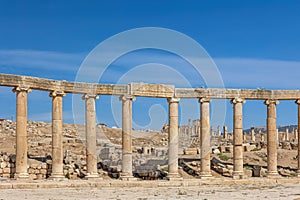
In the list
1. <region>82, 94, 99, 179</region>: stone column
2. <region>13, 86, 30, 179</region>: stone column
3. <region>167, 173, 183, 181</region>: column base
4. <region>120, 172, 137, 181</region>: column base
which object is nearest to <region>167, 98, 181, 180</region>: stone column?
<region>167, 173, 183, 181</region>: column base

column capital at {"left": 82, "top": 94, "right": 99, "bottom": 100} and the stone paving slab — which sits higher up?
column capital at {"left": 82, "top": 94, "right": 99, "bottom": 100}

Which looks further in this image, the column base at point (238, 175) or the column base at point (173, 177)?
the column base at point (238, 175)

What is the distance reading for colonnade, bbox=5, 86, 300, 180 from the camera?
38.0m

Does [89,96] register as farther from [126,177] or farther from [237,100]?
[237,100]

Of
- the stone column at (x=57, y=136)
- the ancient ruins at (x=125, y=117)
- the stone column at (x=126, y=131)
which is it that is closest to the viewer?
the ancient ruins at (x=125, y=117)

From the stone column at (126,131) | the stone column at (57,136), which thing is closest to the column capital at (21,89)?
the stone column at (57,136)

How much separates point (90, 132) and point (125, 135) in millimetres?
2680

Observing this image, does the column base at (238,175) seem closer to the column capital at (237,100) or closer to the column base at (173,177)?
the column base at (173,177)

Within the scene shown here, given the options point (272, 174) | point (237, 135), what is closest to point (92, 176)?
point (237, 135)

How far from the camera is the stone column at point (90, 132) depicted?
135 feet

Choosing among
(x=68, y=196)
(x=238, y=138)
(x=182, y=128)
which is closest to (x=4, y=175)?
(x=68, y=196)

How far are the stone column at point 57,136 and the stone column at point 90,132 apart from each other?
7.02 feet

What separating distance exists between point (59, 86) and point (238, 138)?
600 inches

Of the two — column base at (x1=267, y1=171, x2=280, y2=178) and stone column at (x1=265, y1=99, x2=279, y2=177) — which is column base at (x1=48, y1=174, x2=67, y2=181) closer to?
column base at (x1=267, y1=171, x2=280, y2=178)
